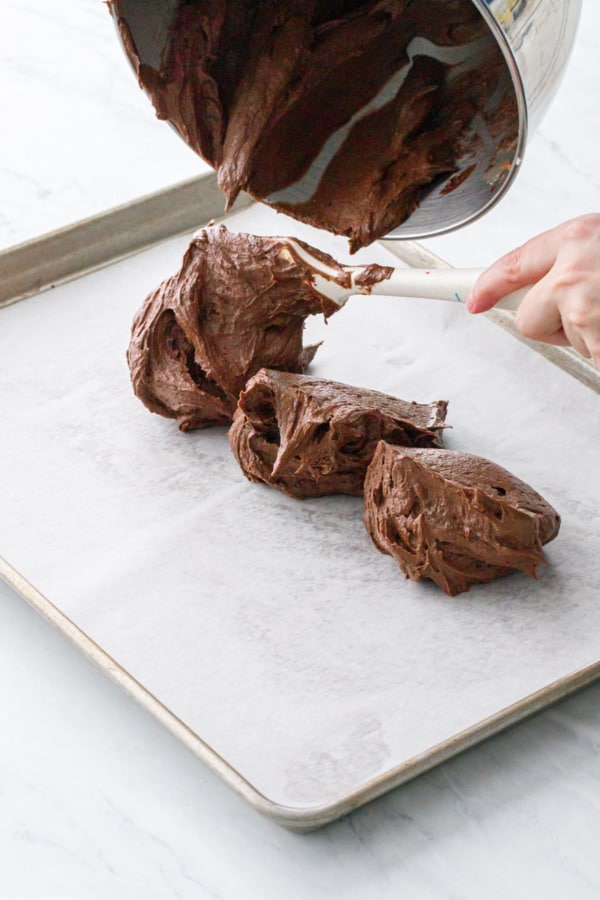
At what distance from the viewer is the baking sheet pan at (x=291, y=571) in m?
2.15

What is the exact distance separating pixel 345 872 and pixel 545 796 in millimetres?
347

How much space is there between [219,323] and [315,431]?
36 centimetres

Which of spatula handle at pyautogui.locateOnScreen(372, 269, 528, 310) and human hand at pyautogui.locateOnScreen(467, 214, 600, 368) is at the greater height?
human hand at pyautogui.locateOnScreen(467, 214, 600, 368)

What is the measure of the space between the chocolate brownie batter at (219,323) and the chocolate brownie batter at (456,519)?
418mm

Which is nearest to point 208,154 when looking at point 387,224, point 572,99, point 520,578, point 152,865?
point 387,224

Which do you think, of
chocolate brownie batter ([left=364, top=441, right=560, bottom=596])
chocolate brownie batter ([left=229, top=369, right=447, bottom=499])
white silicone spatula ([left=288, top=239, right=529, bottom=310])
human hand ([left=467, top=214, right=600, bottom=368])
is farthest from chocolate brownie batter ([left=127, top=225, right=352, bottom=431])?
human hand ([left=467, top=214, right=600, bottom=368])

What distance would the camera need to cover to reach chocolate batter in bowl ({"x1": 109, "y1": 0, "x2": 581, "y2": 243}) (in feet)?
7.73

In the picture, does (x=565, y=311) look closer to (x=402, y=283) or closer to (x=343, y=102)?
(x=402, y=283)

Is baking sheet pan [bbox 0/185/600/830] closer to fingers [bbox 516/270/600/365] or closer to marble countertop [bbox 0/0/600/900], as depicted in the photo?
marble countertop [bbox 0/0/600/900]

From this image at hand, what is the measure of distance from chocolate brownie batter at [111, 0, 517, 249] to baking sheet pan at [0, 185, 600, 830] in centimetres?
55

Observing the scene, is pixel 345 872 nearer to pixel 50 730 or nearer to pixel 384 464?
pixel 50 730

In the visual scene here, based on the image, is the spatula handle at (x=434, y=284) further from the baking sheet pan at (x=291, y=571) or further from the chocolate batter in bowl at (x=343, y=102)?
the baking sheet pan at (x=291, y=571)

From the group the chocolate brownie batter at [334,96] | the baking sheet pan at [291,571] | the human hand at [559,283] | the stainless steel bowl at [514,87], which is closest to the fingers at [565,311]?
the human hand at [559,283]

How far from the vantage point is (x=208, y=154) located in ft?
8.37
